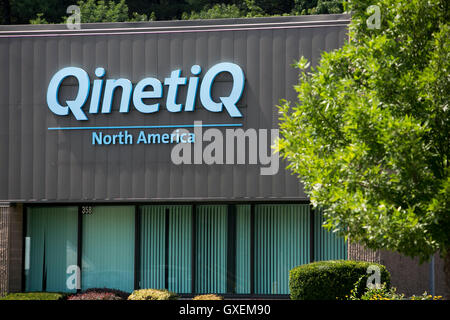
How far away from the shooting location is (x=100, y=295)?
16.6 meters

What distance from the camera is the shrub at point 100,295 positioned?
16453 mm

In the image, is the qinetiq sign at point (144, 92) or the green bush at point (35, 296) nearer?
the green bush at point (35, 296)

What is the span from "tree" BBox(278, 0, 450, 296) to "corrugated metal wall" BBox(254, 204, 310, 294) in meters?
6.67

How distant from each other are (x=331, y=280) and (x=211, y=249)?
4.09 meters

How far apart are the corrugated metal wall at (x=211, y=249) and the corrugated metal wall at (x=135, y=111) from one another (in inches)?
37.8

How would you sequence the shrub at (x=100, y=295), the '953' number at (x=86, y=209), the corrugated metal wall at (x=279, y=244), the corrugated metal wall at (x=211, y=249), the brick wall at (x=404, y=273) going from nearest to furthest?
the shrub at (x=100, y=295)
the brick wall at (x=404, y=273)
the corrugated metal wall at (x=279, y=244)
the corrugated metal wall at (x=211, y=249)
the '953' number at (x=86, y=209)

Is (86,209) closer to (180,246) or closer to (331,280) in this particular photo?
(180,246)

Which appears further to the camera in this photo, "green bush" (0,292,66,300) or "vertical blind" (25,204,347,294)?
"vertical blind" (25,204,347,294)

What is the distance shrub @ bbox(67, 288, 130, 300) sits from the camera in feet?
54.0


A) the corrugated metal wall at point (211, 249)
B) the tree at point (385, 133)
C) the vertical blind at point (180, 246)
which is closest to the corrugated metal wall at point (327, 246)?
the vertical blind at point (180, 246)

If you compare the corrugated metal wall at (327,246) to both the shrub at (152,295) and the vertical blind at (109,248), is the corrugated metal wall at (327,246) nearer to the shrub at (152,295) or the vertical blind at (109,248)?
the shrub at (152,295)

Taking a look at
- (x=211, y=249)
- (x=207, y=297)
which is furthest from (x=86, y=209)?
(x=207, y=297)

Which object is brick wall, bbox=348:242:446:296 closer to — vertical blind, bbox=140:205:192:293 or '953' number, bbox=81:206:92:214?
vertical blind, bbox=140:205:192:293

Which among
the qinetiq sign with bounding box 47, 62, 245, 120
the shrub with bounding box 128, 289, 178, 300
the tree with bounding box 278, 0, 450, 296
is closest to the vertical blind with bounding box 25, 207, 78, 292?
the qinetiq sign with bounding box 47, 62, 245, 120
